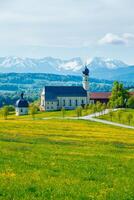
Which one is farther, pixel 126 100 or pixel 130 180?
pixel 126 100

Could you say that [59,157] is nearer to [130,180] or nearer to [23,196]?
[130,180]

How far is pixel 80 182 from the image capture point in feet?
78.7

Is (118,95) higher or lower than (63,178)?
higher

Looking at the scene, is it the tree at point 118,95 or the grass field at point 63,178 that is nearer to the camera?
the grass field at point 63,178

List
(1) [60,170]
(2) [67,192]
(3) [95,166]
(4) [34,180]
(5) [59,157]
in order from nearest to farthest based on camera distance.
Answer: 1. (2) [67,192]
2. (4) [34,180]
3. (1) [60,170]
4. (3) [95,166]
5. (5) [59,157]

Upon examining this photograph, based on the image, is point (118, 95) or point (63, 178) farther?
point (118, 95)

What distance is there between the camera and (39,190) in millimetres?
21047

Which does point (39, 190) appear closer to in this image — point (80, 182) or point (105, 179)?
point (80, 182)

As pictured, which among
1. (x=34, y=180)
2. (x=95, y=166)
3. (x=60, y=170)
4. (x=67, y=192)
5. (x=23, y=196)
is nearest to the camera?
(x=23, y=196)

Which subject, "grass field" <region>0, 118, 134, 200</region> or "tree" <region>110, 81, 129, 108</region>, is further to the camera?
"tree" <region>110, 81, 129, 108</region>

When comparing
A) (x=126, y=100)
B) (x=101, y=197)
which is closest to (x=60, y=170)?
(x=101, y=197)

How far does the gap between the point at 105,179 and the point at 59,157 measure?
10470 millimetres

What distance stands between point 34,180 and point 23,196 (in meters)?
4.13

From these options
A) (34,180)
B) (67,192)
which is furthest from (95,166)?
(67,192)
